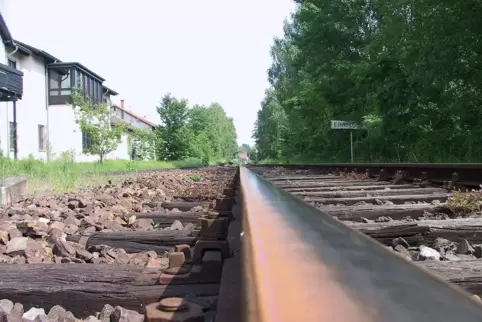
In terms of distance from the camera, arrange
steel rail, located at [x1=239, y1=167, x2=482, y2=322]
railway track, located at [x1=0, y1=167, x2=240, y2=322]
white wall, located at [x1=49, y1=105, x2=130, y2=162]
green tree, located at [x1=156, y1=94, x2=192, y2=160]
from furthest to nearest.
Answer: green tree, located at [x1=156, y1=94, x2=192, y2=160] → white wall, located at [x1=49, y1=105, x2=130, y2=162] → railway track, located at [x1=0, y1=167, x2=240, y2=322] → steel rail, located at [x1=239, y1=167, x2=482, y2=322]

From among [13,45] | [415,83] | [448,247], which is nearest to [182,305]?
[448,247]

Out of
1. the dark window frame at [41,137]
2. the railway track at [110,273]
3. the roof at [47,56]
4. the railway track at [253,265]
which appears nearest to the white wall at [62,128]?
the dark window frame at [41,137]

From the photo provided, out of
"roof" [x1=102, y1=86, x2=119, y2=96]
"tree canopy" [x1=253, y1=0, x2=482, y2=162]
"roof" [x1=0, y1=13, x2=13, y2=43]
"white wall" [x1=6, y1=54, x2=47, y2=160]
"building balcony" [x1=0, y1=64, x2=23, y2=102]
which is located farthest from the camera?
"roof" [x1=102, y1=86, x2=119, y2=96]

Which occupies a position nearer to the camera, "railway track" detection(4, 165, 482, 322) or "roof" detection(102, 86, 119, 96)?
"railway track" detection(4, 165, 482, 322)

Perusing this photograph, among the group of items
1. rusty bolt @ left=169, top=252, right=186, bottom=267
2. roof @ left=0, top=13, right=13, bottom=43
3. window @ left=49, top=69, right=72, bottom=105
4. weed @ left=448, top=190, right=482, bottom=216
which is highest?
roof @ left=0, top=13, right=13, bottom=43

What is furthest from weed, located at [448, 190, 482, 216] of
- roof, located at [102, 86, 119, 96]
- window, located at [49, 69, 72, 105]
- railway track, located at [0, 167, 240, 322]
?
roof, located at [102, 86, 119, 96]

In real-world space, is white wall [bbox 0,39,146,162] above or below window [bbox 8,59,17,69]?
below

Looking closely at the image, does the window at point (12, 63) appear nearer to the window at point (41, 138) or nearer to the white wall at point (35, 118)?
the white wall at point (35, 118)

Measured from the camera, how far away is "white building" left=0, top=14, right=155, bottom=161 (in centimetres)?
2219

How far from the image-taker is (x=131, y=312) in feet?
5.44

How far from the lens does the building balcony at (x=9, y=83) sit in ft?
54.4

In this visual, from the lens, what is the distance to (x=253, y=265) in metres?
0.93

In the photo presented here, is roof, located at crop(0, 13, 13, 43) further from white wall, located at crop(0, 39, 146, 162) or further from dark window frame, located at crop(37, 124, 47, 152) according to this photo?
dark window frame, located at crop(37, 124, 47, 152)

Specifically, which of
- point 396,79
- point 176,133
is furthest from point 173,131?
point 396,79
